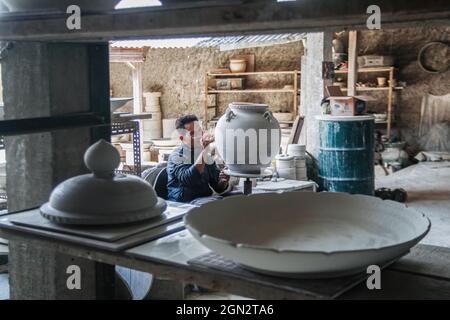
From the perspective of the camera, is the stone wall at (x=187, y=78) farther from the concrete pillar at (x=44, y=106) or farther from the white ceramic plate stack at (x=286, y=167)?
the concrete pillar at (x=44, y=106)

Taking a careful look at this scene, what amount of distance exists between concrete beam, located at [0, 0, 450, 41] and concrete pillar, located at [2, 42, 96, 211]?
1.53ft

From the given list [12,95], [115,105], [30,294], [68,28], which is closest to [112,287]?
[30,294]

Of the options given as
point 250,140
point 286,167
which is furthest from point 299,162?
point 250,140

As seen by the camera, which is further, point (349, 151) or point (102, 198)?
point (349, 151)

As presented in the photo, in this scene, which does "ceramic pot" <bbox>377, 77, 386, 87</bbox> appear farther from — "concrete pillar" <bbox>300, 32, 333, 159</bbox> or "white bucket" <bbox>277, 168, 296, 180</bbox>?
"white bucket" <bbox>277, 168, 296, 180</bbox>

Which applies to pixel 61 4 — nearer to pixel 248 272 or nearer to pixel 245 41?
pixel 248 272

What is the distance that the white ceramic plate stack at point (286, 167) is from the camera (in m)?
5.68

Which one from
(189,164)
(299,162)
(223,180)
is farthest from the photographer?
(299,162)

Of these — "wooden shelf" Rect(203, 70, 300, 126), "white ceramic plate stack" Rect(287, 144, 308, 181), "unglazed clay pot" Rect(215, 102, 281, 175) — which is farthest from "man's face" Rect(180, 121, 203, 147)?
"wooden shelf" Rect(203, 70, 300, 126)

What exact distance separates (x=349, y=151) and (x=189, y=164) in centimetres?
218

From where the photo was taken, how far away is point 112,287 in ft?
5.99

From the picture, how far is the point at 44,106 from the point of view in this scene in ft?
6.00

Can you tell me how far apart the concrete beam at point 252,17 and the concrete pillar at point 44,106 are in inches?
18.3

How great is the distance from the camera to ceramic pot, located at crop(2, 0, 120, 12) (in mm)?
1271
